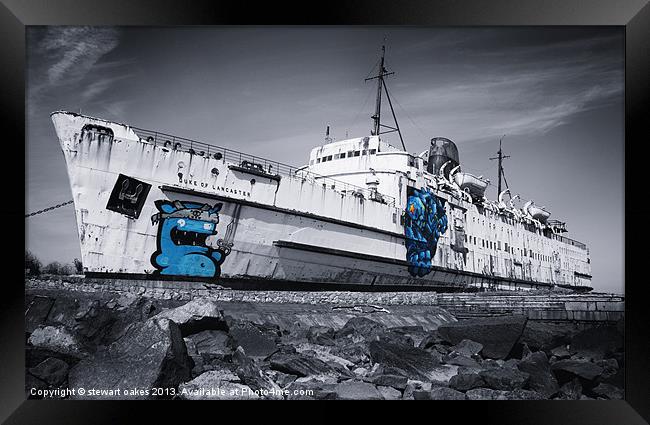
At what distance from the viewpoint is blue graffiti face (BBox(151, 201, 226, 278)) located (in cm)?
775

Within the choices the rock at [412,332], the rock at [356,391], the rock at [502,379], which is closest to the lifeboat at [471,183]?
the rock at [412,332]

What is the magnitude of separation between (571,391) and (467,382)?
1453 mm

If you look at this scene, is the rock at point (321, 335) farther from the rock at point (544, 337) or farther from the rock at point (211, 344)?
the rock at point (544, 337)

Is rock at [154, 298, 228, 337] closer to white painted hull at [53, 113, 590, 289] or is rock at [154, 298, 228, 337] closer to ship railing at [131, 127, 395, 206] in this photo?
white painted hull at [53, 113, 590, 289]

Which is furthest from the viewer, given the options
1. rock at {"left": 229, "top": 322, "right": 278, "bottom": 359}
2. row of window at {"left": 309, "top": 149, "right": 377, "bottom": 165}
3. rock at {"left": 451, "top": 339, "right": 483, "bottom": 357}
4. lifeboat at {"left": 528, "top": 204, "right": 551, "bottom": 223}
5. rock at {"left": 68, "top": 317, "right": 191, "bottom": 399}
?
lifeboat at {"left": 528, "top": 204, "right": 551, "bottom": 223}

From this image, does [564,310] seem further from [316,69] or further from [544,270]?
[544,270]

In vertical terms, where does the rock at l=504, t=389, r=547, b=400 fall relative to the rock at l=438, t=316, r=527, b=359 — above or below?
below

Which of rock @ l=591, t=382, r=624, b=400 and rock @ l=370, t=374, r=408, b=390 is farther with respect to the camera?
rock @ l=591, t=382, r=624, b=400

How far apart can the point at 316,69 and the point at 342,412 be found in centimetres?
462

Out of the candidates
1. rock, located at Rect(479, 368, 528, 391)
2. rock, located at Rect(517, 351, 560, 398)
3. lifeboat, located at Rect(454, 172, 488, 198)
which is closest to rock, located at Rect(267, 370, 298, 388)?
rock, located at Rect(479, 368, 528, 391)

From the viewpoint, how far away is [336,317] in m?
8.95

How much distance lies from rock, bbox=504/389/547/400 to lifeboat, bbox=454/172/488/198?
35.0 ft

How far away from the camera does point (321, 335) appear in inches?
297
